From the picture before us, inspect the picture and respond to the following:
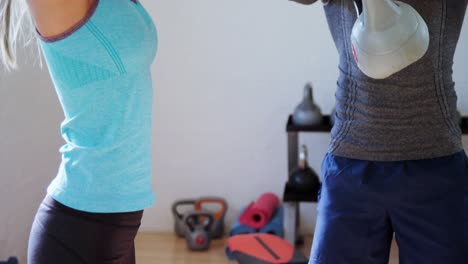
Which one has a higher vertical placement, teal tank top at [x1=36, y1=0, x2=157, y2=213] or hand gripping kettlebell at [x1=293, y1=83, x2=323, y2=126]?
teal tank top at [x1=36, y1=0, x2=157, y2=213]

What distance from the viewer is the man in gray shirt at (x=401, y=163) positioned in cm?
144

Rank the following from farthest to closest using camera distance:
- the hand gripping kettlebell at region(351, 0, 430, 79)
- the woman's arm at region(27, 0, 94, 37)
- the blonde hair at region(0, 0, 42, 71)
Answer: the blonde hair at region(0, 0, 42, 71) → the woman's arm at region(27, 0, 94, 37) → the hand gripping kettlebell at region(351, 0, 430, 79)

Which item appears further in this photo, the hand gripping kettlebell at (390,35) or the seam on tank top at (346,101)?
the seam on tank top at (346,101)

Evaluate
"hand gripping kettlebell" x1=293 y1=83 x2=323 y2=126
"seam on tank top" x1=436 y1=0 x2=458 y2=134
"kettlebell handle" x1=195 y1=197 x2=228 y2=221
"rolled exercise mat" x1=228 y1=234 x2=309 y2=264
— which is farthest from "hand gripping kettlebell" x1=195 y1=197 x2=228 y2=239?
"seam on tank top" x1=436 y1=0 x2=458 y2=134

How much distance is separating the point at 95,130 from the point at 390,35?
1.80 feet

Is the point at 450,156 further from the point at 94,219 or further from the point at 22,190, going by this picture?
the point at 22,190

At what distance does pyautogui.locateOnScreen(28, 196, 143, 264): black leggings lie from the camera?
3.93ft

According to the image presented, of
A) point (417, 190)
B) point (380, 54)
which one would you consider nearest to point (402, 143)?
point (417, 190)

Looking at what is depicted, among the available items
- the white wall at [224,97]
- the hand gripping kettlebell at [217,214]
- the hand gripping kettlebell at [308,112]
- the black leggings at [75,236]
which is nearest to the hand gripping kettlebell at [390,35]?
the black leggings at [75,236]

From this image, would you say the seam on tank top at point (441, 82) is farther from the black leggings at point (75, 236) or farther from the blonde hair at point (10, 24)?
the blonde hair at point (10, 24)

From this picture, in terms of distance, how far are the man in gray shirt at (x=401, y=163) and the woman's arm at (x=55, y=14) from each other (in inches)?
24.1

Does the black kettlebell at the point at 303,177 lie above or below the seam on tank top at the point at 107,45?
below

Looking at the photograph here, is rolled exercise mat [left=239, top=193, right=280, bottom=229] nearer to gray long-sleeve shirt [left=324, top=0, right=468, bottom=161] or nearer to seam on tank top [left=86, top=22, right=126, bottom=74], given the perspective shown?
gray long-sleeve shirt [left=324, top=0, right=468, bottom=161]

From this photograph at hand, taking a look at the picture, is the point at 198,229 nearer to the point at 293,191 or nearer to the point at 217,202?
the point at 217,202
